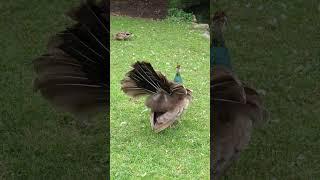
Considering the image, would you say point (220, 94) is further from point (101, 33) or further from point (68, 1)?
point (68, 1)

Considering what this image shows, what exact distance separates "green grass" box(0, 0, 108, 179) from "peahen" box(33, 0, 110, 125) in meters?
0.70

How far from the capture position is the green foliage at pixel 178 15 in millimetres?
4133

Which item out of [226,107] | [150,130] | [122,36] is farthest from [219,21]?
[150,130]

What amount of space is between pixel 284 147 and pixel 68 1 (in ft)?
14.0

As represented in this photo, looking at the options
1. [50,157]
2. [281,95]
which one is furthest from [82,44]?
[281,95]

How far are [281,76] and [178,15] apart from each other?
4.87 meters

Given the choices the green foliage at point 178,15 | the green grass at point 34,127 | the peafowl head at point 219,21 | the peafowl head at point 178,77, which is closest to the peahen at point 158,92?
the peafowl head at point 178,77

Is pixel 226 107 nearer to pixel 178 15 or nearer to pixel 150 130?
pixel 150 130

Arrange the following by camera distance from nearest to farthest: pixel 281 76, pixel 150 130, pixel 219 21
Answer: pixel 150 130, pixel 219 21, pixel 281 76

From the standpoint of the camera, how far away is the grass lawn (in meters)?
6.90

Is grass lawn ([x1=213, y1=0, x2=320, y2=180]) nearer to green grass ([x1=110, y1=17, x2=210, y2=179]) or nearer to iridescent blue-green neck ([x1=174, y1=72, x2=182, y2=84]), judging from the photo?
green grass ([x1=110, y1=17, x2=210, y2=179])

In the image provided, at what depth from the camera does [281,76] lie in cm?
877

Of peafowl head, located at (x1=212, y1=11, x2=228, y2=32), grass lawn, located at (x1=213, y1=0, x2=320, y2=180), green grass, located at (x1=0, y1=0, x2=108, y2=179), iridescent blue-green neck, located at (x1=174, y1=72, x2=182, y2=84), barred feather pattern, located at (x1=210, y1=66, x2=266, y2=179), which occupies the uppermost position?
peafowl head, located at (x1=212, y1=11, x2=228, y2=32)

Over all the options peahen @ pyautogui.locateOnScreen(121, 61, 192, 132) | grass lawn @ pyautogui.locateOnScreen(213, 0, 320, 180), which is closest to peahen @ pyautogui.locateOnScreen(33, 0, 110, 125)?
peahen @ pyautogui.locateOnScreen(121, 61, 192, 132)
